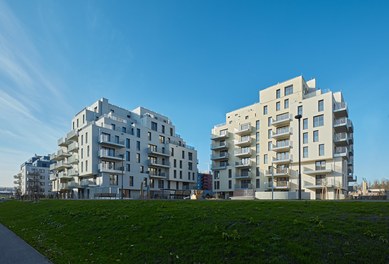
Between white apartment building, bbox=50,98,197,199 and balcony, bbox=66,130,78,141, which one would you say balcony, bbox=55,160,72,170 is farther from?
balcony, bbox=66,130,78,141

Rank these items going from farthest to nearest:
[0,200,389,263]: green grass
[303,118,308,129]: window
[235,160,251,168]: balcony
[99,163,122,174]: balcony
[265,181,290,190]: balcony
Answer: [235,160,251,168]: balcony, [99,163,122,174]: balcony, [265,181,290,190]: balcony, [303,118,308,129]: window, [0,200,389,263]: green grass

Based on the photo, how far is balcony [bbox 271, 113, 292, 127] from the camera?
49275 mm

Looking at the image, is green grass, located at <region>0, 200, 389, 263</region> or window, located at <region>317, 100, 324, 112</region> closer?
green grass, located at <region>0, 200, 389, 263</region>

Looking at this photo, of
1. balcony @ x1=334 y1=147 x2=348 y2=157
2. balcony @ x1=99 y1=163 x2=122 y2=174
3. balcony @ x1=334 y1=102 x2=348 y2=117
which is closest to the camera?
balcony @ x1=334 y1=147 x2=348 y2=157

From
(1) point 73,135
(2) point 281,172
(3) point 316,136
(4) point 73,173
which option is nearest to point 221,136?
(2) point 281,172

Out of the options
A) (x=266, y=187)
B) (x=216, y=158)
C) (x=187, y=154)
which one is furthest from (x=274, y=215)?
(x=187, y=154)

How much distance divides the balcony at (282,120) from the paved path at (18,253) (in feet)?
146

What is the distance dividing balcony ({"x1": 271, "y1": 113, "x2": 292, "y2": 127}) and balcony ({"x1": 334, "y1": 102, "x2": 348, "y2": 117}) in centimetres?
730

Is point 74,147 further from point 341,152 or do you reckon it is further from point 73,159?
point 341,152

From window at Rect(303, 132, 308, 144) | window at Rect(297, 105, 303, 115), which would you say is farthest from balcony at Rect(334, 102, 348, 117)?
window at Rect(303, 132, 308, 144)

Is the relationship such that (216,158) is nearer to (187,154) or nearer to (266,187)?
(187,154)

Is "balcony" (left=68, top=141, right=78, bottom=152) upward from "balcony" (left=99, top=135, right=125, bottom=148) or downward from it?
downward

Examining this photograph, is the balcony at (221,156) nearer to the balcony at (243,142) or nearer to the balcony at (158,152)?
the balcony at (243,142)

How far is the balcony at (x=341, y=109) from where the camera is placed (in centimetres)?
4419
